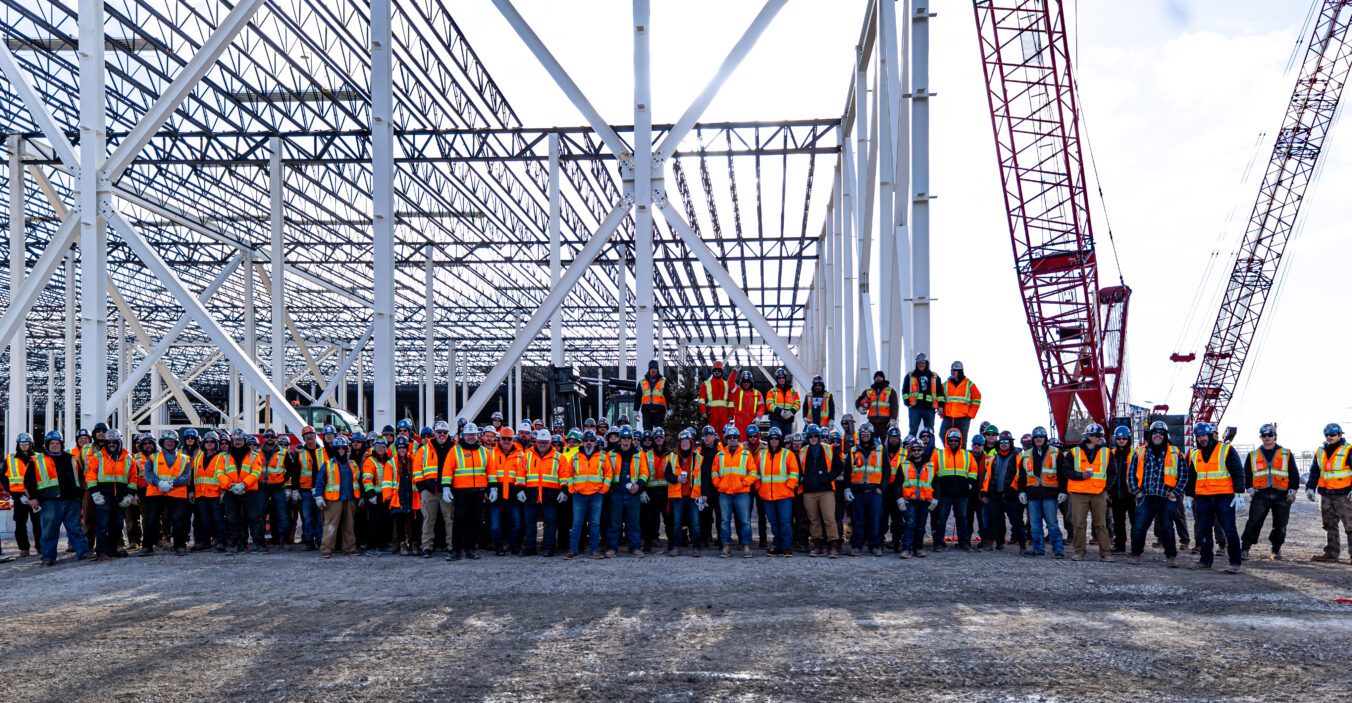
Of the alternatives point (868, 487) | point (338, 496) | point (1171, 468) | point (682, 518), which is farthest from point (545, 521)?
point (1171, 468)

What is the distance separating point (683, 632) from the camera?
8078 millimetres

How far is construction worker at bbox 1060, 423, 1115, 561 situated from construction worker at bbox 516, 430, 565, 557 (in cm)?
620

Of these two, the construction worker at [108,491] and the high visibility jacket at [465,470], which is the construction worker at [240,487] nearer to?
the construction worker at [108,491]

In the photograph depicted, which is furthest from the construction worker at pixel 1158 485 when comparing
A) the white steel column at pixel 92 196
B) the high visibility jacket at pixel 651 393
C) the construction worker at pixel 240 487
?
the white steel column at pixel 92 196

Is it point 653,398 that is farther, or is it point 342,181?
point 342,181

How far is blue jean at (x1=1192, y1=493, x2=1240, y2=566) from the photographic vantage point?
39.2ft

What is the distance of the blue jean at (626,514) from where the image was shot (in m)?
13.2

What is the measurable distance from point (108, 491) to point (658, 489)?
717 cm

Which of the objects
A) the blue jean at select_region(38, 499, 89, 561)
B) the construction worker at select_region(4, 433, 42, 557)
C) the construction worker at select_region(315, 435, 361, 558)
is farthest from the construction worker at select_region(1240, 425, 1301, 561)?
the construction worker at select_region(4, 433, 42, 557)

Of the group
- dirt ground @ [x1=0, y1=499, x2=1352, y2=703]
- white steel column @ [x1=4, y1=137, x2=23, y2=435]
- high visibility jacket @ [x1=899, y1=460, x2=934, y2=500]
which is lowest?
dirt ground @ [x1=0, y1=499, x2=1352, y2=703]

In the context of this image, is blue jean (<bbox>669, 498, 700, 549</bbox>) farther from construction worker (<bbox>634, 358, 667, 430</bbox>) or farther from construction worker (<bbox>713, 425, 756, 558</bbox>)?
construction worker (<bbox>634, 358, 667, 430</bbox>)

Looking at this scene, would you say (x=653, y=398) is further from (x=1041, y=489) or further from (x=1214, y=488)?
(x=1214, y=488)

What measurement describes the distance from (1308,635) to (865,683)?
3736mm

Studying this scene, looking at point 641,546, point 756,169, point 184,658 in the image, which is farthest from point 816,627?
point 756,169
